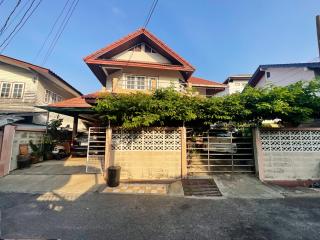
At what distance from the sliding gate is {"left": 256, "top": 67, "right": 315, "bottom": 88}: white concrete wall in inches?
402

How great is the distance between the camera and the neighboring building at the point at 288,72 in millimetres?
14555

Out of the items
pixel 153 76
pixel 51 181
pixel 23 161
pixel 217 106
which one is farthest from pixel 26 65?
pixel 217 106

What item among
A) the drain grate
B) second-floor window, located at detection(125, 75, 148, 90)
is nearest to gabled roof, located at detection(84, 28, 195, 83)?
second-floor window, located at detection(125, 75, 148, 90)

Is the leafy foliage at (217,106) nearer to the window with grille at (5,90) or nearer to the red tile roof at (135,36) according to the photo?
the red tile roof at (135,36)

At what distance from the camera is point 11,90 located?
14062 millimetres

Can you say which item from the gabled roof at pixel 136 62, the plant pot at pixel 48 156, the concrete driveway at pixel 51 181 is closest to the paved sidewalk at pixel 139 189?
the concrete driveway at pixel 51 181

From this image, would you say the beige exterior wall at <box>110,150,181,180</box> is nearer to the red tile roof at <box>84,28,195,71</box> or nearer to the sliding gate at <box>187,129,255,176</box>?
the sliding gate at <box>187,129,255,176</box>

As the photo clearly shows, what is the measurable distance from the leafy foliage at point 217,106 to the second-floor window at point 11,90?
11.0 meters

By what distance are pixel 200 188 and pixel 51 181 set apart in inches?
226

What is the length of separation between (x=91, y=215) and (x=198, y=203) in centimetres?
294

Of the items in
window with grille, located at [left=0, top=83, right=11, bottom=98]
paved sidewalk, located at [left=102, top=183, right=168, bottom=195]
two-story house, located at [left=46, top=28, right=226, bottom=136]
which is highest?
two-story house, located at [left=46, top=28, right=226, bottom=136]

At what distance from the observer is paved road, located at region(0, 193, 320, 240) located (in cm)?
360

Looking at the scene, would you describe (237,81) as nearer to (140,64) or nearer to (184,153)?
(140,64)

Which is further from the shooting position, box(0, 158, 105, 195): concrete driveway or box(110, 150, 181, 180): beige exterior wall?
box(110, 150, 181, 180): beige exterior wall
